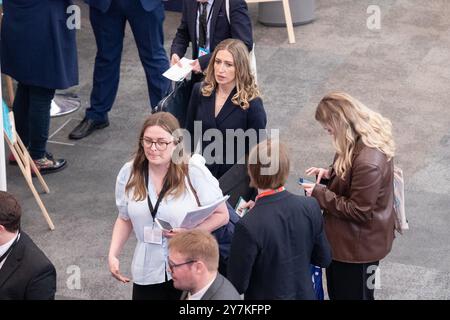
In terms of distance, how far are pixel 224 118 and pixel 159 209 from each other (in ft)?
4.31

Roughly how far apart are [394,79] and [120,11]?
9.05 feet

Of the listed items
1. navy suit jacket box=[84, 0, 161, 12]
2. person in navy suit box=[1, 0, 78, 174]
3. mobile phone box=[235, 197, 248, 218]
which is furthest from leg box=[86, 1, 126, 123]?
mobile phone box=[235, 197, 248, 218]

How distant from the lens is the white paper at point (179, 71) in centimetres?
733

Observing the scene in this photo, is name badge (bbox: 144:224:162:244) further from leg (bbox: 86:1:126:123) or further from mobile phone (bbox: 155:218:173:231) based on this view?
leg (bbox: 86:1:126:123)

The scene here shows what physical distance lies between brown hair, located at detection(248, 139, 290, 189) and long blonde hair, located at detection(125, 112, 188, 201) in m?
0.47

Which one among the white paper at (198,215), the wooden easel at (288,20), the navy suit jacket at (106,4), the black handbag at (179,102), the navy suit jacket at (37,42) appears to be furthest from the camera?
the wooden easel at (288,20)

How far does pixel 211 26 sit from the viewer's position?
7.56 m

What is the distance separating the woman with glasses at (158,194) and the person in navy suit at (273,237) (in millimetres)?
454

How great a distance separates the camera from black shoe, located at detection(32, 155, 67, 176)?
8.29 meters

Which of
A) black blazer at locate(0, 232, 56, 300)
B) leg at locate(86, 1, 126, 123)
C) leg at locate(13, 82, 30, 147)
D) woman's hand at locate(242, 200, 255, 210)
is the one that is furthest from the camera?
leg at locate(86, 1, 126, 123)

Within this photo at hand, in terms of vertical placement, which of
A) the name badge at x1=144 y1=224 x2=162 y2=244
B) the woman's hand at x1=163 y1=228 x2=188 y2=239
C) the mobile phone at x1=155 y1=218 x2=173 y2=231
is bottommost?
the name badge at x1=144 y1=224 x2=162 y2=244

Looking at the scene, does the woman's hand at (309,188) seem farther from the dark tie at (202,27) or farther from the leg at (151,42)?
the leg at (151,42)

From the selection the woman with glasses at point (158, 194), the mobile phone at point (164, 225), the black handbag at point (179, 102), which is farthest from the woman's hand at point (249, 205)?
the black handbag at point (179, 102)

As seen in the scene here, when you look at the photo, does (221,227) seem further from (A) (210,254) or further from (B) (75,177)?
(B) (75,177)
